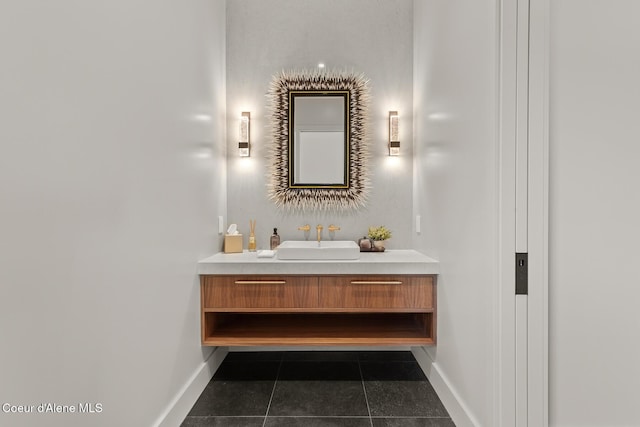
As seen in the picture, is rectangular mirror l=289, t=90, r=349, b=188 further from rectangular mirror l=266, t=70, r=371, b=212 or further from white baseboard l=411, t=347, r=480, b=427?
white baseboard l=411, t=347, r=480, b=427

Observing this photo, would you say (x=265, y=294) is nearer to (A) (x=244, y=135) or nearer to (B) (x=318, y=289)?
(B) (x=318, y=289)

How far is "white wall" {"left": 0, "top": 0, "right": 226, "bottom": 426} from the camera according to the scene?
875 mm

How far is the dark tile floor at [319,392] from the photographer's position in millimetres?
1800

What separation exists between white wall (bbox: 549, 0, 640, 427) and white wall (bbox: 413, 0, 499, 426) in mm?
215

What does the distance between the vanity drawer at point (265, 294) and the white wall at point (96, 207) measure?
0.62 ft

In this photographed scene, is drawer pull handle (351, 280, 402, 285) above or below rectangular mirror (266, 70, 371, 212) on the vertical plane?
below

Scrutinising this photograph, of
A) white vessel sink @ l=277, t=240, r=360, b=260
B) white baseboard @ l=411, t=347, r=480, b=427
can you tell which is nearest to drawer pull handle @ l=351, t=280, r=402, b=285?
white vessel sink @ l=277, t=240, r=360, b=260

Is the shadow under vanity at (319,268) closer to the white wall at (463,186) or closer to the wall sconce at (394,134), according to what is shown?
the wall sconce at (394,134)

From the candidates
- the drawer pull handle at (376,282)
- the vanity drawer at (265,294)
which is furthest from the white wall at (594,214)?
the vanity drawer at (265,294)

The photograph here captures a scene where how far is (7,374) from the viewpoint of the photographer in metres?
0.85

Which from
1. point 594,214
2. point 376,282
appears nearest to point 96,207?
point 376,282

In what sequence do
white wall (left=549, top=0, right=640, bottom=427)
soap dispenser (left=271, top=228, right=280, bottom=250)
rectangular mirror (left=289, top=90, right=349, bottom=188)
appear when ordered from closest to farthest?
white wall (left=549, top=0, right=640, bottom=427), soap dispenser (left=271, top=228, right=280, bottom=250), rectangular mirror (left=289, top=90, right=349, bottom=188)

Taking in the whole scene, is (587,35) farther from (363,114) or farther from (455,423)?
(455,423)

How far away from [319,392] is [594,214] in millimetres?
1650
